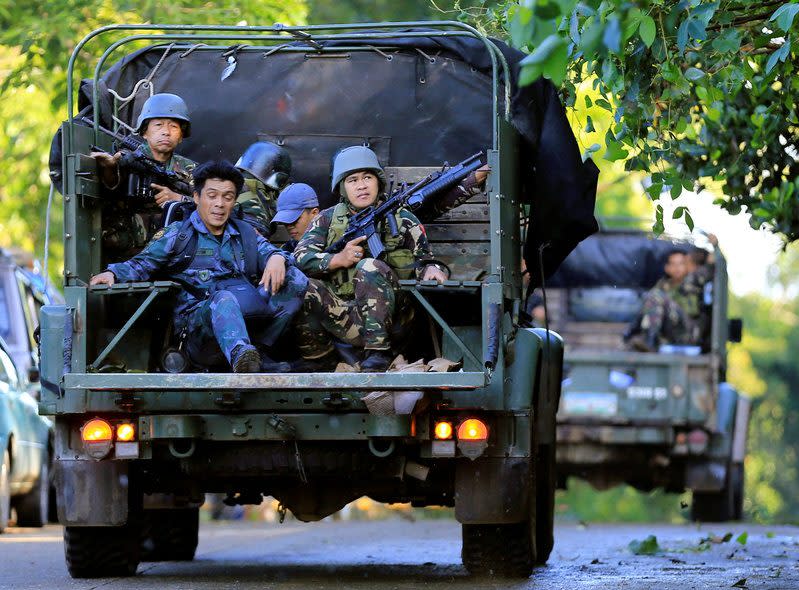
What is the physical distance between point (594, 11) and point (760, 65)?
13.3 feet

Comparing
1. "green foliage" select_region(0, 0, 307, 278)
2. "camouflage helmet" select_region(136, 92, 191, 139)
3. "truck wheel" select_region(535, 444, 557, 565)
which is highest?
"green foliage" select_region(0, 0, 307, 278)

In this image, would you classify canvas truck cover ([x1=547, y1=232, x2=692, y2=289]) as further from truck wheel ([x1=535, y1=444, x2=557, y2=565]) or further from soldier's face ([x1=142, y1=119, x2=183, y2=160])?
soldier's face ([x1=142, y1=119, x2=183, y2=160])

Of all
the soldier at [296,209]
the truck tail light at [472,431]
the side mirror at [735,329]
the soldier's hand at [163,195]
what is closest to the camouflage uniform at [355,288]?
the soldier at [296,209]

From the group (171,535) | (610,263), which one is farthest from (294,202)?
(610,263)

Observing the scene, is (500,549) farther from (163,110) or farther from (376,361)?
(163,110)

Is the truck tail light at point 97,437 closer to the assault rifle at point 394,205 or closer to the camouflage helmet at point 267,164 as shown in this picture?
the assault rifle at point 394,205

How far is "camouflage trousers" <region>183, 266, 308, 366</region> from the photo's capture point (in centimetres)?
938

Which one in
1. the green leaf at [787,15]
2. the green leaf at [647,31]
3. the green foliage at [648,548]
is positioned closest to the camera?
the green leaf at [647,31]

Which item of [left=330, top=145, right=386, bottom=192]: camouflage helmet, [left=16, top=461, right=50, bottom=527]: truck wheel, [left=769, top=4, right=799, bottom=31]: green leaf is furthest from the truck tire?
[left=769, top=4, right=799, bottom=31]: green leaf

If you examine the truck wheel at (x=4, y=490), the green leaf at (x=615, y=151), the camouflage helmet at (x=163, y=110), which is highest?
the camouflage helmet at (x=163, y=110)

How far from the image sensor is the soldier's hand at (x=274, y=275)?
31.8 ft

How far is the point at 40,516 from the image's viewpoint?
17766mm

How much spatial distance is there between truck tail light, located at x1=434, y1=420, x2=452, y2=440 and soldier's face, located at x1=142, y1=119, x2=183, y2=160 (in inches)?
97.1

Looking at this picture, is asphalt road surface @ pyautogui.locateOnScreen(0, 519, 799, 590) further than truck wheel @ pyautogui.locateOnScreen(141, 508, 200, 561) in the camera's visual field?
No
